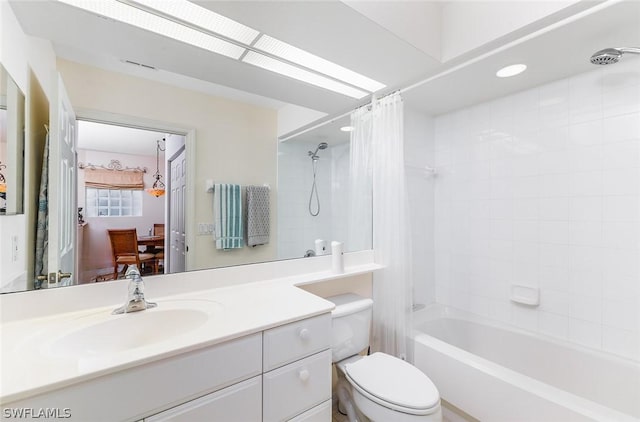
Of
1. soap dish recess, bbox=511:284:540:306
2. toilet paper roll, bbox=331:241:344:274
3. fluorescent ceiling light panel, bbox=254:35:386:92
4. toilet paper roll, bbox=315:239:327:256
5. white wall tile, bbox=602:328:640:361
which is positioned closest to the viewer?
fluorescent ceiling light panel, bbox=254:35:386:92

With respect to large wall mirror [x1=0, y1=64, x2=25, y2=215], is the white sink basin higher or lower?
lower

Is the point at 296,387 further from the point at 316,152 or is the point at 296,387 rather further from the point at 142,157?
the point at 316,152

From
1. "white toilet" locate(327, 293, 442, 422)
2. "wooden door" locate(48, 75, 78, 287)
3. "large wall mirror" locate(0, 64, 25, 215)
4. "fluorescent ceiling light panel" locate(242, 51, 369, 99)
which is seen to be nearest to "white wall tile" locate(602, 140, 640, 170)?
"fluorescent ceiling light panel" locate(242, 51, 369, 99)

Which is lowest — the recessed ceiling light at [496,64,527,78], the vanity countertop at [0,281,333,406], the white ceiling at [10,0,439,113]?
the vanity countertop at [0,281,333,406]

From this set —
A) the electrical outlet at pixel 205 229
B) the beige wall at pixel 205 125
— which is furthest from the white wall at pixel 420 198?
the electrical outlet at pixel 205 229

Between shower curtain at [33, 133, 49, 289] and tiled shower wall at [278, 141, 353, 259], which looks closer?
shower curtain at [33, 133, 49, 289]

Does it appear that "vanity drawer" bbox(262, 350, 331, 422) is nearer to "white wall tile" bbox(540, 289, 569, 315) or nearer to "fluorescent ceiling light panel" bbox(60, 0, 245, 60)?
"fluorescent ceiling light panel" bbox(60, 0, 245, 60)

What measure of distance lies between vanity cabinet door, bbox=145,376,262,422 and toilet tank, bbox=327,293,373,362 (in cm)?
60

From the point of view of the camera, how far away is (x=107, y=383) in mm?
721

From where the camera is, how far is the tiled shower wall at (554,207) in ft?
5.53

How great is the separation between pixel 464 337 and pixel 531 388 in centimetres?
102

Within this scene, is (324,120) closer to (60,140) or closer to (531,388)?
(60,140)

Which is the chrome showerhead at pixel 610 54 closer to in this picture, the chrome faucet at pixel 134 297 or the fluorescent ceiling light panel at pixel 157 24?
the fluorescent ceiling light panel at pixel 157 24

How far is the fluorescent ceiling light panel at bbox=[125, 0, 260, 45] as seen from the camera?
1.10 metres
